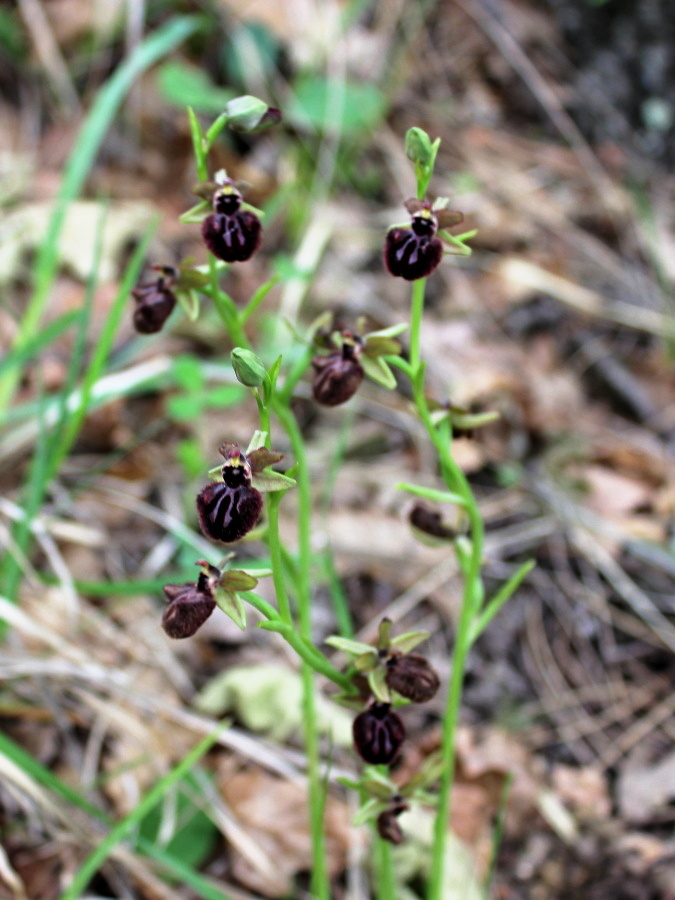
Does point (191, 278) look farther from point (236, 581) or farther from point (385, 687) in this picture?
point (385, 687)

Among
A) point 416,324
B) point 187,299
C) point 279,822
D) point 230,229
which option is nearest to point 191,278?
point 187,299

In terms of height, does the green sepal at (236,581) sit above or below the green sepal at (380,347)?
below

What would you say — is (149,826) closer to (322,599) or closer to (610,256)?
(322,599)

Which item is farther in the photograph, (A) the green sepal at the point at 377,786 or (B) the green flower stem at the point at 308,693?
(B) the green flower stem at the point at 308,693

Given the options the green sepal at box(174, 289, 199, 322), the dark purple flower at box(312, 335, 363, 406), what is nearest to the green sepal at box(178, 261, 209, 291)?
the green sepal at box(174, 289, 199, 322)

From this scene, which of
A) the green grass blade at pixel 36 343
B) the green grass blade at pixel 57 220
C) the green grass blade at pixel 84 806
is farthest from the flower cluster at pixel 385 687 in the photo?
the green grass blade at pixel 57 220

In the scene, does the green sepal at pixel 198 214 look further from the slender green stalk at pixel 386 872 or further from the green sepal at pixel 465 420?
the slender green stalk at pixel 386 872
